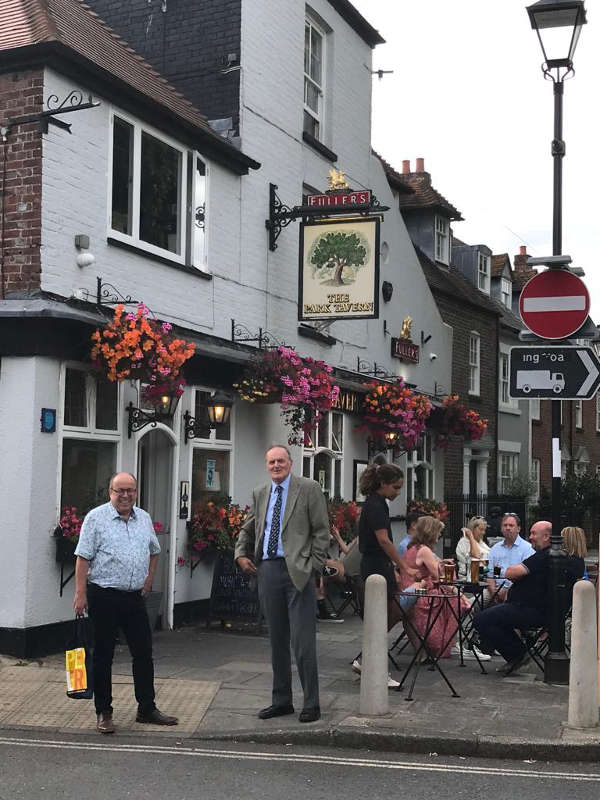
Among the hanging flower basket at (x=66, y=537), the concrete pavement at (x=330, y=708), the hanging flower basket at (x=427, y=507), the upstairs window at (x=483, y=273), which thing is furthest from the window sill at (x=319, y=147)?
the upstairs window at (x=483, y=273)

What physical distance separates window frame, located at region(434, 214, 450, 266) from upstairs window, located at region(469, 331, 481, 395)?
2.07m

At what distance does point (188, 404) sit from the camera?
12.7m

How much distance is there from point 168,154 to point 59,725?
7427 millimetres

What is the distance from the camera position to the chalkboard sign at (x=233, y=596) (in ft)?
40.9

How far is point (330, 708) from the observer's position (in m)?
8.01

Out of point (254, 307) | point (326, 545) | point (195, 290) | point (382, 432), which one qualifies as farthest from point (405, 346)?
point (326, 545)

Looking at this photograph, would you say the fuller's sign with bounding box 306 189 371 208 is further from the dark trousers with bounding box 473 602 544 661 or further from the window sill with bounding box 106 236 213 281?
the dark trousers with bounding box 473 602 544 661

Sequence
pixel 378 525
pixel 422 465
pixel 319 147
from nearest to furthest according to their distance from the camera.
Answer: pixel 378 525
pixel 319 147
pixel 422 465

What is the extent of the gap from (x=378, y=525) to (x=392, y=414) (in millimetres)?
8635

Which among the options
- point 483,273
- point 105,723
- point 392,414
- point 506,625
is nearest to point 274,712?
point 105,723

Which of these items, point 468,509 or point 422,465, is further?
point 468,509

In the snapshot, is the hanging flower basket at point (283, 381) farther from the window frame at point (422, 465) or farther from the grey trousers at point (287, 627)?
the window frame at point (422, 465)

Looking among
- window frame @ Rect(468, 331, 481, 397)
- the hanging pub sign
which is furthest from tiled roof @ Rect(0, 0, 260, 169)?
window frame @ Rect(468, 331, 481, 397)

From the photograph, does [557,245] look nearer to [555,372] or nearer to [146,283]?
[555,372]
